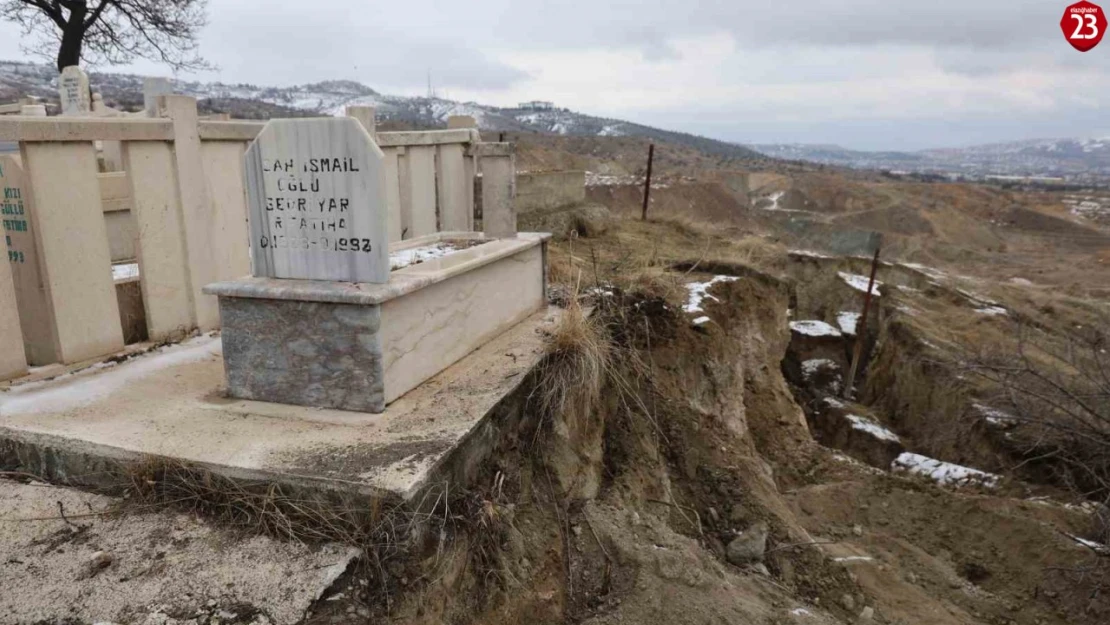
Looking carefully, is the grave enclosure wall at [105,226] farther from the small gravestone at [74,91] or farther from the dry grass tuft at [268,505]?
the small gravestone at [74,91]

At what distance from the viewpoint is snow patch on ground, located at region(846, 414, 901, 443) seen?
990 cm

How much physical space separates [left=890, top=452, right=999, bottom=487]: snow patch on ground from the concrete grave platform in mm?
6106

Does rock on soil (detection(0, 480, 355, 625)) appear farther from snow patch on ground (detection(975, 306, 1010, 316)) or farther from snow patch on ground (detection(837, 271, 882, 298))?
snow patch on ground (detection(975, 306, 1010, 316))

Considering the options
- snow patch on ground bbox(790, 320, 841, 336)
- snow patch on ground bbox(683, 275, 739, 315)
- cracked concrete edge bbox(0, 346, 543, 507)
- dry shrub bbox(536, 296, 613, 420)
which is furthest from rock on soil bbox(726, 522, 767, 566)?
snow patch on ground bbox(790, 320, 841, 336)

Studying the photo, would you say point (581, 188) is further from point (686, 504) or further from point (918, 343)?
point (686, 504)

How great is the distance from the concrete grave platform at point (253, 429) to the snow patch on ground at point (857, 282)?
1168cm

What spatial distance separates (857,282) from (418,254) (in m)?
12.0

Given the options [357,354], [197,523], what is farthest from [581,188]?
[197,523]

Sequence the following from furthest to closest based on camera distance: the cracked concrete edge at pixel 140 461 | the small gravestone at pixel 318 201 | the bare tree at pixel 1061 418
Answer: the bare tree at pixel 1061 418 < the small gravestone at pixel 318 201 < the cracked concrete edge at pixel 140 461

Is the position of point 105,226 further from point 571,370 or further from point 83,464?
point 571,370

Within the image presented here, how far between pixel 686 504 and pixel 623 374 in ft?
3.22

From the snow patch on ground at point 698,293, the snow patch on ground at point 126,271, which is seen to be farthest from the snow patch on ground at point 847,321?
the snow patch on ground at point 126,271

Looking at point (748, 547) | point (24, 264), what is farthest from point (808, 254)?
point (24, 264)

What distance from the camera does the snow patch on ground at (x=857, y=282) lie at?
14107 millimetres
